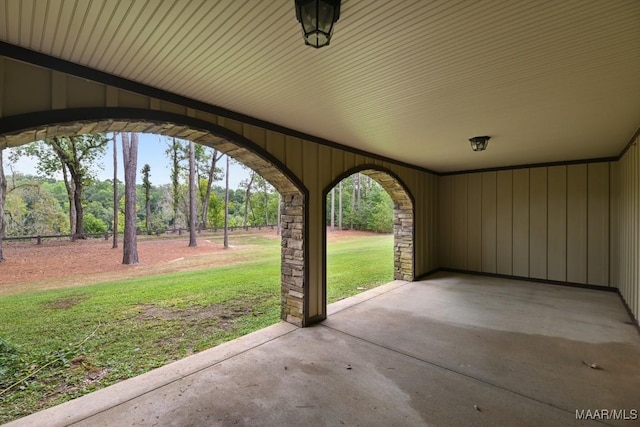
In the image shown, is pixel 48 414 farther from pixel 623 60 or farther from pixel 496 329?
pixel 623 60

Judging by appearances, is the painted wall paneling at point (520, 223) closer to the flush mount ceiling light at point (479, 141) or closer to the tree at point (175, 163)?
the flush mount ceiling light at point (479, 141)

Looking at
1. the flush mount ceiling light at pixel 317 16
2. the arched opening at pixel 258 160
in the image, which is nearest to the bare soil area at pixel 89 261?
the arched opening at pixel 258 160

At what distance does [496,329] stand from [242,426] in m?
3.31

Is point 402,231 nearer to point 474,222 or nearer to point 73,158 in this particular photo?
point 474,222

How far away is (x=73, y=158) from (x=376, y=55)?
15.0 meters

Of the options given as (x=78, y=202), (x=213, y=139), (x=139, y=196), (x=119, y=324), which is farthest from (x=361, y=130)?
(x=139, y=196)

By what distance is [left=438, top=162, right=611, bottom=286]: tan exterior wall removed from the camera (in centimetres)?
566

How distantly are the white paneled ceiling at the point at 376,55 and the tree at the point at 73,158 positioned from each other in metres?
13.3

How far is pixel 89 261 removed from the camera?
9.70 metres

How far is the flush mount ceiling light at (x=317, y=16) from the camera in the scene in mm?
1342

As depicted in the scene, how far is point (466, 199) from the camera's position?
7.18 meters

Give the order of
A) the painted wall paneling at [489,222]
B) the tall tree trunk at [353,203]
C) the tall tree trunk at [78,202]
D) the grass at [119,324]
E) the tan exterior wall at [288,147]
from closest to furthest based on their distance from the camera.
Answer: the tan exterior wall at [288,147]
the grass at [119,324]
the painted wall paneling at [489,222]
the tall tree trunk at [78,202]
the tall tree trunk at [353,203]

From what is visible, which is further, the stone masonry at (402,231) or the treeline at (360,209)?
the treeline at (360,209)

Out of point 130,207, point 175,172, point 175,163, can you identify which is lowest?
point 130,207
